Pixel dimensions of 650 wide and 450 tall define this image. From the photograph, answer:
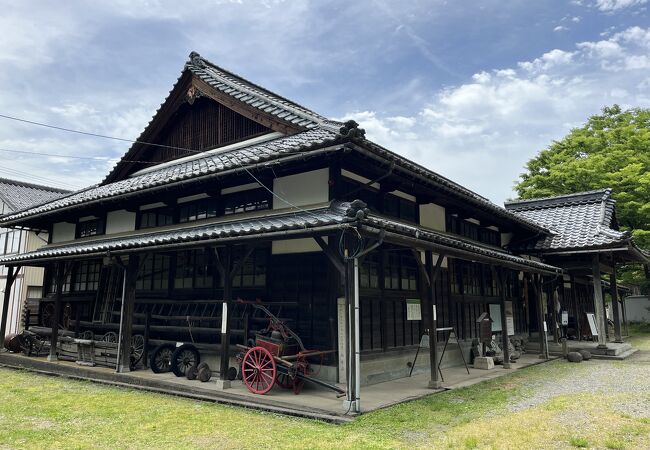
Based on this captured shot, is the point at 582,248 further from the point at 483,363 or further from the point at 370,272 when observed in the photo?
the point at 370,272

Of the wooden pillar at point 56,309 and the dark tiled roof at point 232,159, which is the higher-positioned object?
the dark tiled roof at point 232,159

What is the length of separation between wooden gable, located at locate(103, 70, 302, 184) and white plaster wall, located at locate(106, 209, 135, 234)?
149cm

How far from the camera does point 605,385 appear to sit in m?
9.12

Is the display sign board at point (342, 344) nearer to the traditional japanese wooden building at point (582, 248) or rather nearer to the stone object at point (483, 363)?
the stone object at point (483, 363)

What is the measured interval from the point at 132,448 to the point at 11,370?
28.3ft

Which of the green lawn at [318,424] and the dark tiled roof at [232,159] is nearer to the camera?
the green lawn at [318,424]

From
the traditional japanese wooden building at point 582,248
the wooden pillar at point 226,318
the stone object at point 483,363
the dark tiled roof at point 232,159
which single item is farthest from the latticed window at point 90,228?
the traditional japanese wooden building at point 582,248

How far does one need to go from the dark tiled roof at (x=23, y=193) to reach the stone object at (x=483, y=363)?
19885mm

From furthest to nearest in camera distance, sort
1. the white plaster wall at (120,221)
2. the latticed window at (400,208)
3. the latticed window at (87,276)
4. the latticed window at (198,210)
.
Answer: the latticed window at (87,276), the white plaster wall at (120,221), the latticed window at (198,210), the latticed window at (400,208)

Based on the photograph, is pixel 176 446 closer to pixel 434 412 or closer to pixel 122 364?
pixel 434 412

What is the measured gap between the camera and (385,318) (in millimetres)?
9625

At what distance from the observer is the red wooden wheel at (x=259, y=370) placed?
7793 mm

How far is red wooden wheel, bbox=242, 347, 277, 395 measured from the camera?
7.79m

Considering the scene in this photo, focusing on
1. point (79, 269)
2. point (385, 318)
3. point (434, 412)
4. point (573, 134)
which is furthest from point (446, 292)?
point (573, 134)
